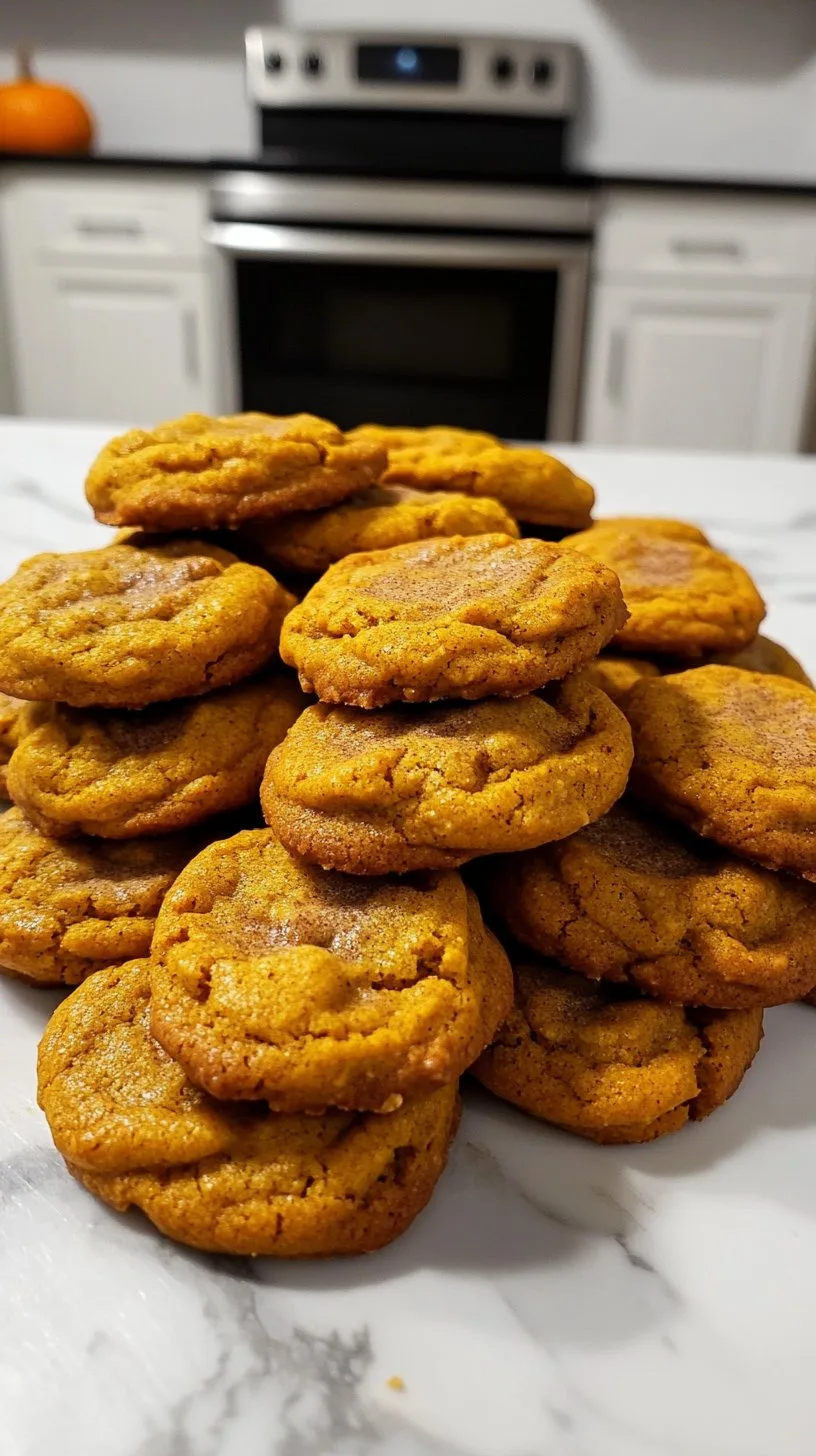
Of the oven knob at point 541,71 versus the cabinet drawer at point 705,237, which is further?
the oven knob at point 541,71

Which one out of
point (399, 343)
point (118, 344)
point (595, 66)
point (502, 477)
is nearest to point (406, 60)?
point (595, 66)

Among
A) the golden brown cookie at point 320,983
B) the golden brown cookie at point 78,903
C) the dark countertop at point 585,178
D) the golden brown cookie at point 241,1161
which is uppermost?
the dark countertop at point 585,178

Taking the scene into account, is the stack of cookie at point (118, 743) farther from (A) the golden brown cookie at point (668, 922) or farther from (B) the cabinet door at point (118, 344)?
(B) the cabinet door at point (118, 344)

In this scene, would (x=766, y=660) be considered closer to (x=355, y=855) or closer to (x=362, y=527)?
(x=362, y=527)

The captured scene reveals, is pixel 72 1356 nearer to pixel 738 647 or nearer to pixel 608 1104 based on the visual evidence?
pixel 608 1104

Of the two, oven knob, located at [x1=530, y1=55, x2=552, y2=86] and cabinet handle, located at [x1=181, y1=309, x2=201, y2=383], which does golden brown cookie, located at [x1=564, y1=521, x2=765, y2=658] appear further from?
oven knob, located at [x1=530, y1=55, x2=552, y2=86]

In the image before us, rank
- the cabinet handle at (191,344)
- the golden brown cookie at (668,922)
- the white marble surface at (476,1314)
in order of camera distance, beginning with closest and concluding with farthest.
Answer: the white marble surface at (476,1314)
the golden brown cookie at (668,922)
the cabinet handle at (191,344)

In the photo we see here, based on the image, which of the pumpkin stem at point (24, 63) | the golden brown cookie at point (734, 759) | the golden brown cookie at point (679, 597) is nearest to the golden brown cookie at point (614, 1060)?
the golden brown cookie at point (734, 759)

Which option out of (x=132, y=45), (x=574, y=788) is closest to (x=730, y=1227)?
(x=574, y=788)
